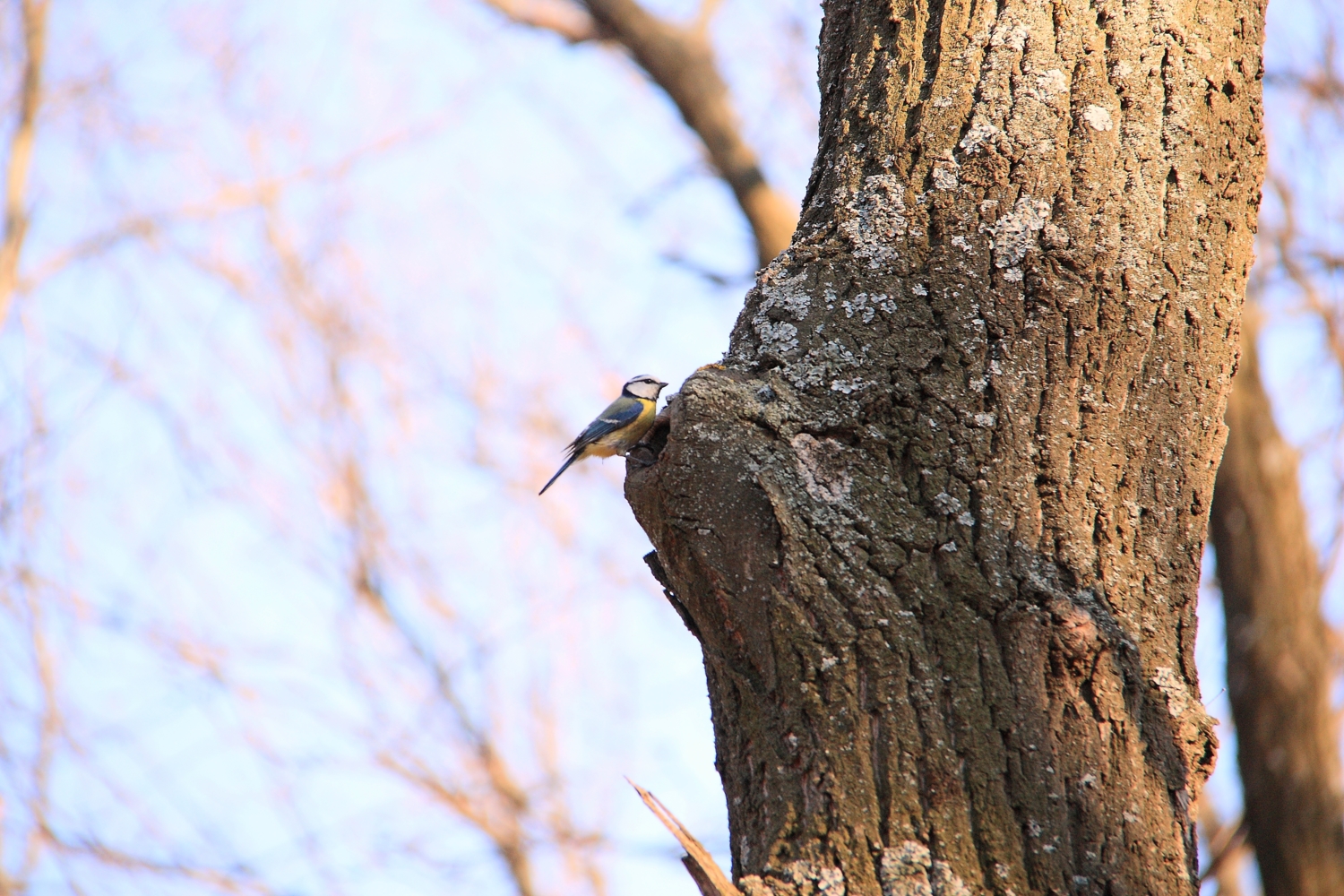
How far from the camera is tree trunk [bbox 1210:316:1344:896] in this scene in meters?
4.59

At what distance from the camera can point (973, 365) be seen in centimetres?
174

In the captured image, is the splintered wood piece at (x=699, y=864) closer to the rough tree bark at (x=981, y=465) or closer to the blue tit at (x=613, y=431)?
the rough tree bark at (x=981, y=465)

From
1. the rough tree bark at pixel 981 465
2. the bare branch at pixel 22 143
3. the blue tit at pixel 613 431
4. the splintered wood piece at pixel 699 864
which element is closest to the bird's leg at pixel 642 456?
the rough tree bark at pixel 981 465

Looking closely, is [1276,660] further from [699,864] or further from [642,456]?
[699,864]

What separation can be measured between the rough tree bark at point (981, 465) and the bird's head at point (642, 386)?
146 inches

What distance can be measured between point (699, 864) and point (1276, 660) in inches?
173

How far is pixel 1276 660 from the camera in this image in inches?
191

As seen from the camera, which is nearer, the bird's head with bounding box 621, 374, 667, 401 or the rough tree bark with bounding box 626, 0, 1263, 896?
the rough tree bark with bounding box 626, 0, 1263, 896

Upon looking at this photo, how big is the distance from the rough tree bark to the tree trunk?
3583 mm

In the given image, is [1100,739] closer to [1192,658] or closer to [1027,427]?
[1192,658]

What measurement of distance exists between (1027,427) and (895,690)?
18.8 inches

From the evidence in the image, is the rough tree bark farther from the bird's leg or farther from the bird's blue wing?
the bird's blue wing

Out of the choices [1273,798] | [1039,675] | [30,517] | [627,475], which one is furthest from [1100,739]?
[30,517]

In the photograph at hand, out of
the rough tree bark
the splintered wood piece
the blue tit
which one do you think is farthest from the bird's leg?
the blue tit
